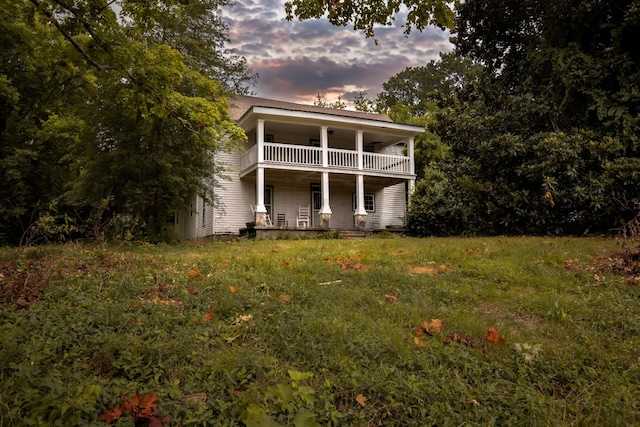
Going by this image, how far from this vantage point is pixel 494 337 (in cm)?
351

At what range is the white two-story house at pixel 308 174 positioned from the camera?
1803cm

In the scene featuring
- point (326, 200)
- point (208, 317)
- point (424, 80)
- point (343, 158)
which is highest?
point (424, 80)

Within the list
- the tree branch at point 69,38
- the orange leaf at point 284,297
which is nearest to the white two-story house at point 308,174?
the tree branch at point 69,38

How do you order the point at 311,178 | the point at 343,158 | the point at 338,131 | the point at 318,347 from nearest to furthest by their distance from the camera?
the point at 318,347
the point at 343,158
the point at 311,178
the point at 338,131

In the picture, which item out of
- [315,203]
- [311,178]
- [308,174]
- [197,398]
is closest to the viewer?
[197,398]

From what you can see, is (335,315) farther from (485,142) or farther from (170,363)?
(485,142)

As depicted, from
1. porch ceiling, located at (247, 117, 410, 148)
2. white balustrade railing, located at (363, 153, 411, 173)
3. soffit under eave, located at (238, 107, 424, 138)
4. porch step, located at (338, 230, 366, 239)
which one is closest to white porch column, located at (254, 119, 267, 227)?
soffit under eave, located at (238, 107, 424, 138)

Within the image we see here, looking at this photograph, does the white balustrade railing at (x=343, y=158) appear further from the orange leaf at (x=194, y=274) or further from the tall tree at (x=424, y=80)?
the tall tree at (x=424, y=80)

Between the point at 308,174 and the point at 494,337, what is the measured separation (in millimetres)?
16028

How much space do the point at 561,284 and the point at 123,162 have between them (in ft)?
39.3

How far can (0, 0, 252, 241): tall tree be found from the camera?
6.24 m

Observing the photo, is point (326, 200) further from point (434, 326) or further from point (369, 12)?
point (434, 326)

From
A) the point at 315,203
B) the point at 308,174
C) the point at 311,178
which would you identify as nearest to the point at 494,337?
the point at 308,174

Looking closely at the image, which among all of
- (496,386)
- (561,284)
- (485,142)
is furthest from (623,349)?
(485,142)
